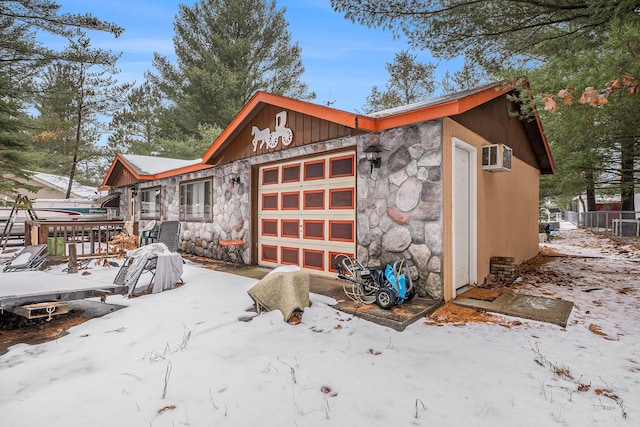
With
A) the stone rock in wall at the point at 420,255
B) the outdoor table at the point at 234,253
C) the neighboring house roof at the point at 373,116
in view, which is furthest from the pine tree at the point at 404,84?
the stone rock in wall at the point at 420,255

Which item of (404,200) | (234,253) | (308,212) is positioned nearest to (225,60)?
(234,253)

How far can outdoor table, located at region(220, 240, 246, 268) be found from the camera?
706 cm

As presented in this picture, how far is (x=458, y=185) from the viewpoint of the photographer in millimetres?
4820

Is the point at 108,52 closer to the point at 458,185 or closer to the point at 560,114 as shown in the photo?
the point at 458,185

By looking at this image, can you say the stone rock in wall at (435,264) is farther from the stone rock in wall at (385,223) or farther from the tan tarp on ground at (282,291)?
the tan tarp on ground at (282,291)

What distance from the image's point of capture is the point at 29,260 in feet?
20.4

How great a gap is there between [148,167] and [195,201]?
3742 millimetres

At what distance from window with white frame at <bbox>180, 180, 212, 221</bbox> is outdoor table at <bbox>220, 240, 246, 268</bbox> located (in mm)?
1185

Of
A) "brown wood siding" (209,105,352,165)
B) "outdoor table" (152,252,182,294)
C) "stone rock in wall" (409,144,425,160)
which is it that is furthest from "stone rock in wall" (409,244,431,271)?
"outdoor table" (152,252,182,294)

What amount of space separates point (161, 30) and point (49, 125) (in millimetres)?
8775

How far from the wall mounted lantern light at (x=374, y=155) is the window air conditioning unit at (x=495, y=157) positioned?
1981 millimetres

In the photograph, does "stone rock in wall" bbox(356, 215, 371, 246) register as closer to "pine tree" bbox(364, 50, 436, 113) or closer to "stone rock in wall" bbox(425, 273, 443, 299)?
"stone rock in wall" bbox(425, 273, 443, 299)

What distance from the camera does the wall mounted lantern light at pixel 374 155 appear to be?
4.81 m

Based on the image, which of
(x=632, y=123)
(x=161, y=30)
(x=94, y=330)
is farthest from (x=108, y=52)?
(x=632, y=123)
